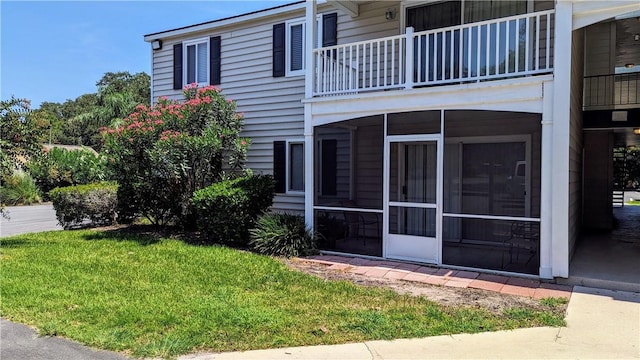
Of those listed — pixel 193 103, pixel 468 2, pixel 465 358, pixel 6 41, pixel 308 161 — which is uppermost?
pixel 468 2

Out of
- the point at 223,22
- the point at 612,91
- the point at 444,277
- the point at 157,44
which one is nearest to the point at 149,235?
the point at 223,22

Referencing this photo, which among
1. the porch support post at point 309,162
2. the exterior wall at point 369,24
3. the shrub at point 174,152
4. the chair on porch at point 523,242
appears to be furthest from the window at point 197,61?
the chair on porch at point 523,242

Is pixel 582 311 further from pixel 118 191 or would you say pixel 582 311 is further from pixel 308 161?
pixel 118 191

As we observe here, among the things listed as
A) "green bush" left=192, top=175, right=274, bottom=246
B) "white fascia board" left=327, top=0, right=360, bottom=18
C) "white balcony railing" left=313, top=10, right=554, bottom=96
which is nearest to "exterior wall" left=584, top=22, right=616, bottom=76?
"white balcony railing" left=313, top=10, right=554, bottom=96

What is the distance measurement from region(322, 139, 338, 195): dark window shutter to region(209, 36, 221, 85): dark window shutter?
4.28 metres

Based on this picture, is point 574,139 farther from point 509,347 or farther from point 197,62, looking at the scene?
point 197,62

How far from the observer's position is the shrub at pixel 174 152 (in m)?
9.43

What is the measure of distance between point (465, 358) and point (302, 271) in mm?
3582

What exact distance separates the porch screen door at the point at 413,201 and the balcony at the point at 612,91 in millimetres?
5879

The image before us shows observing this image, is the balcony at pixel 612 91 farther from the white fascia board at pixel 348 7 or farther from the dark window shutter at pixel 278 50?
the dark window shutter at pixel 278 50

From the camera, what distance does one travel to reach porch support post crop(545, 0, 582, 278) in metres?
6.16

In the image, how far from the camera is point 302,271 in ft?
23.1

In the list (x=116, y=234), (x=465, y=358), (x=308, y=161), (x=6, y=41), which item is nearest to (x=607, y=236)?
(x=308, y=161)

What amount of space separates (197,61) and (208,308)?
31.5ft
